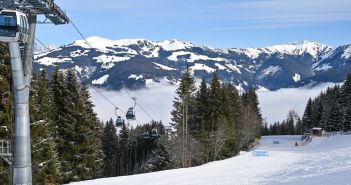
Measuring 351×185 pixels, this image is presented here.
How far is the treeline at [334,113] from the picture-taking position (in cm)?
9362

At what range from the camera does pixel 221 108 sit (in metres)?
63.6

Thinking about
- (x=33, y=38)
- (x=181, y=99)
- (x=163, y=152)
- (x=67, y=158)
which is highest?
(x=33, y=38)

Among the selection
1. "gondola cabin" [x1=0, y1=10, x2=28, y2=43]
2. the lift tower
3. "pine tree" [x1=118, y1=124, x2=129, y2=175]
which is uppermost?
"gondola cabin" [x1=0, y1=10, x2=28, y2=43]

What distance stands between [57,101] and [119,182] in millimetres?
14480

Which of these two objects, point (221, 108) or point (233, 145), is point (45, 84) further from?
point (233, 145)

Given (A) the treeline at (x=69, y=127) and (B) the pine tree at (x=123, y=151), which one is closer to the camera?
(A) the treeline at (x=69, y=127)

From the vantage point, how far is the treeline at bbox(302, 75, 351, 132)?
9362cm

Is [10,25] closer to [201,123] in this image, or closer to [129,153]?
[201,123]

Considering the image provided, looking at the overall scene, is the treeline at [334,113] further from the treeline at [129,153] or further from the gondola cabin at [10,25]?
the gondola cabin at [10,25]

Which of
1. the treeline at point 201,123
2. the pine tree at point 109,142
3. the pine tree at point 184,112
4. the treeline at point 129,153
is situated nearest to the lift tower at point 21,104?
the pine tree at point 184,112

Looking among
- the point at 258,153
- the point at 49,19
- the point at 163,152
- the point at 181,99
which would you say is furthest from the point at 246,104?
the point at 49,19

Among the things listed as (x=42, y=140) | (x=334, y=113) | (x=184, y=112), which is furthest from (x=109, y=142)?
(x=42, y=140)

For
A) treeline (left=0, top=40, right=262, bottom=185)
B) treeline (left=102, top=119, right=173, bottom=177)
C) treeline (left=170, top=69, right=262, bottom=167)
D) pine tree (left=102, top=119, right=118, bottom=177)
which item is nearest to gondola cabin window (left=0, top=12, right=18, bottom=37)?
treeline (left=0, top=40, right=262, bottom=185)

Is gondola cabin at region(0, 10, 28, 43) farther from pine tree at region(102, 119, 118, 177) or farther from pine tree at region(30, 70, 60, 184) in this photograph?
pine tree at region(102, 119, 118, 177)
